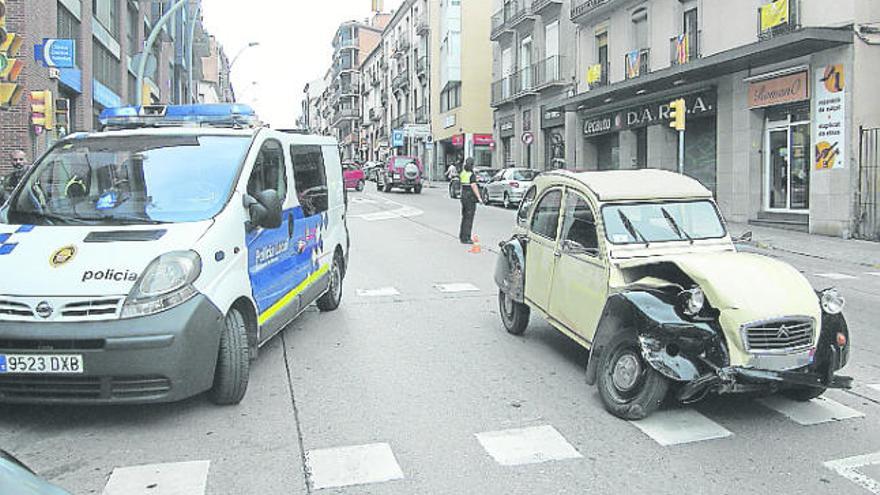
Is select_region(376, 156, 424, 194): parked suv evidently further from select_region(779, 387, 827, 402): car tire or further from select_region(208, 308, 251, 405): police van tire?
select_region(779, 387, 827, 402): car tire

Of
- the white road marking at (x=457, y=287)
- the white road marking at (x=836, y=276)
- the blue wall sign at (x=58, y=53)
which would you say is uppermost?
the blue wall sign at (x=58, y=53)

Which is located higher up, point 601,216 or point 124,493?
point 601,216

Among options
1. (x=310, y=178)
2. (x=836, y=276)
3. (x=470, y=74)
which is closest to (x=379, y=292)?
(x=310, y=178)

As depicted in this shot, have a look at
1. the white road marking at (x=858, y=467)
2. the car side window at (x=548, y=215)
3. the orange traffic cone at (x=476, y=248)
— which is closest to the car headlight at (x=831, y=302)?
the white road marking at (x=858, y=467)

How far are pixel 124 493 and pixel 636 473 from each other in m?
2.70

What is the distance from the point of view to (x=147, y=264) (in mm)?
5000

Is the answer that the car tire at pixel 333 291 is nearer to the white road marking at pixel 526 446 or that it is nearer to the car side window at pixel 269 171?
the car side window at pixel 269 171

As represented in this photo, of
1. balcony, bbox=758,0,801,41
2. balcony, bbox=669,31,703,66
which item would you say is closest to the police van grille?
balcony, bbox=758,0,801,41

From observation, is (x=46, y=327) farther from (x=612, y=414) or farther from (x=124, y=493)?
(x=612, y=414)

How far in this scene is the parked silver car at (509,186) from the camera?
93.9ft

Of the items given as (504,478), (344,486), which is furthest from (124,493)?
(504,478)

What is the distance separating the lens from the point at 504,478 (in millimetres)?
4359

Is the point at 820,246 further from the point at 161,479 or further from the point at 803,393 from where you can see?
the point at 161,479

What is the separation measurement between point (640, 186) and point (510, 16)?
1378 inches
